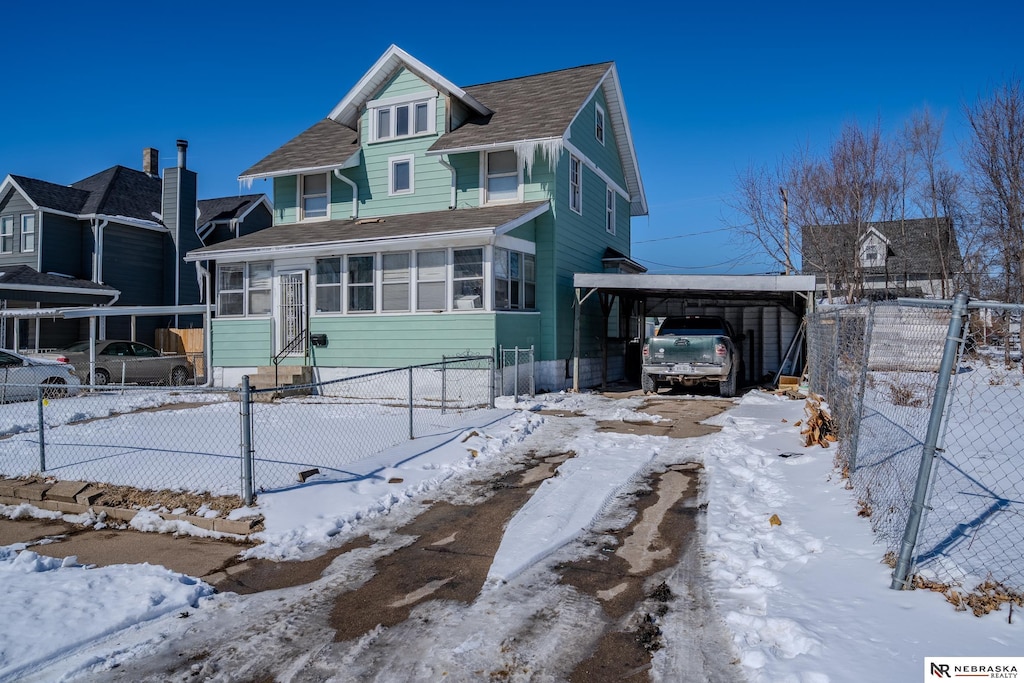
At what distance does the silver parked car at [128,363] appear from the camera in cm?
1902

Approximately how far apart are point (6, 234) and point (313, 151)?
1685 cm

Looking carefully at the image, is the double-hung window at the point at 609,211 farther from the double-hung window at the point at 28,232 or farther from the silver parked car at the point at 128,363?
the double-hung window at the point at 28,232

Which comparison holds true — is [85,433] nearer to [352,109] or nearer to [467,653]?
[467,653]

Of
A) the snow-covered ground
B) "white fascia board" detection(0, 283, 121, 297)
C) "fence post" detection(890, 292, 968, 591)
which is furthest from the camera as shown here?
"white fascia board" detection(0, 283, 121, 297)

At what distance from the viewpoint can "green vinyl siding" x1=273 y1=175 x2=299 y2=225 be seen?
19.8m

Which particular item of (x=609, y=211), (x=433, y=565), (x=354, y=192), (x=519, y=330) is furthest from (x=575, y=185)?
(x=433, y=565)

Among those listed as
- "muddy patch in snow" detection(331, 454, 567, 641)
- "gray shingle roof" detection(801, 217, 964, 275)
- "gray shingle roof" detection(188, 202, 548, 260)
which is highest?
"gray shingle roof" detection(801, 217, 964, 275)

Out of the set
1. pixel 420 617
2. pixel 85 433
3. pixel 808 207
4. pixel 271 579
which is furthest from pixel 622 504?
pixel 808 207

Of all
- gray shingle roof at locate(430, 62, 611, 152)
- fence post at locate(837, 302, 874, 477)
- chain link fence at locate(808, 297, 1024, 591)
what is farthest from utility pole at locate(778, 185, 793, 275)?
fence post at locate(837, 302, 874, 477)

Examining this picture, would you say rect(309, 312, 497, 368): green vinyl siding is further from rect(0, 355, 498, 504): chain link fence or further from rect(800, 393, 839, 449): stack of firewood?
rect(800, 393, 839, 449): stack of firewood

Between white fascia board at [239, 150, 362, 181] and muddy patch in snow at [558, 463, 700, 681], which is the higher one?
white fascia board at [239, 150, 362, 181]

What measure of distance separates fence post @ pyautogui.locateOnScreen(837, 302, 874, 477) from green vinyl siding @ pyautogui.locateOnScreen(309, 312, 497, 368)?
9146mm

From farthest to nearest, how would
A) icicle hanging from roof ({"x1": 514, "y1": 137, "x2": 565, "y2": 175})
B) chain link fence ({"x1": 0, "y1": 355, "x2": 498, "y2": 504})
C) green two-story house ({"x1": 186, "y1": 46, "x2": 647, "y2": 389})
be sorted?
1. icicle hanging from roof ({"x1": 514, "y1": 137, "x2": 565, "y2": 175})
2. green two-story house ({"x1": 186, "y1": 46, "x2": 647, "y2": 389})
3. chain link fence ({"x1": 0, "y1": 355, "x2": 498, "y2": 504})

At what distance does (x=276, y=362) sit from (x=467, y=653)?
14935mm
